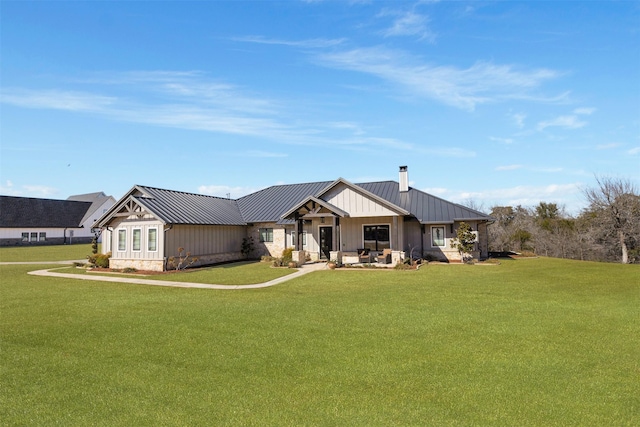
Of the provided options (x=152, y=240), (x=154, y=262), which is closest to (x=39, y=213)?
(x=152, y=240)

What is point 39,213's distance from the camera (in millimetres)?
48688

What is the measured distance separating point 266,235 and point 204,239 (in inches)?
194

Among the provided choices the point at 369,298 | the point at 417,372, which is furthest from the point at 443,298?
the point at 417,372

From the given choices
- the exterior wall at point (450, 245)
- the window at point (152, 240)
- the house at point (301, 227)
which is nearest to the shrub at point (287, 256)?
the house at point (301, 227)

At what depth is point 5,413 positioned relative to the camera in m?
4.82

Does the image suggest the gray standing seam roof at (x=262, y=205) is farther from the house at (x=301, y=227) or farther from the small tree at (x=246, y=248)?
the small tree at (x=246, y=248)

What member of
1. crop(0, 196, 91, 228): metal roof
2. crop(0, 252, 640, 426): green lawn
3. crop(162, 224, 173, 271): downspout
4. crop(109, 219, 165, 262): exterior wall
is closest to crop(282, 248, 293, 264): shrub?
crop(162, 224, 173, 271): downspout

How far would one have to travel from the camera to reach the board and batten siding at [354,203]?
22.8m

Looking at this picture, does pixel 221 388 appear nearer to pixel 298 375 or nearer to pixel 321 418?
pixel 298 375

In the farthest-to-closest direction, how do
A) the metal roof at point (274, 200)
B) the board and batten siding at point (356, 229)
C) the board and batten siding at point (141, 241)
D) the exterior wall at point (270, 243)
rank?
1. the metal roof at point (274, 200)
2. the exterior wall at point (270, 243)
3. the board and batten siding at point (356, 229)
4. the board and batten siding at point (141, 241)

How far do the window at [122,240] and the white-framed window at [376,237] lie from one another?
48.4 feet

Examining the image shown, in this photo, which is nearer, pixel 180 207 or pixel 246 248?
pixel 180 207

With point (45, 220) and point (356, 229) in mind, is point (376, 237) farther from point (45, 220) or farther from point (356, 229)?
point (45, 220)

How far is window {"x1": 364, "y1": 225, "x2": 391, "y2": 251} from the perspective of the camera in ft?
78.3
